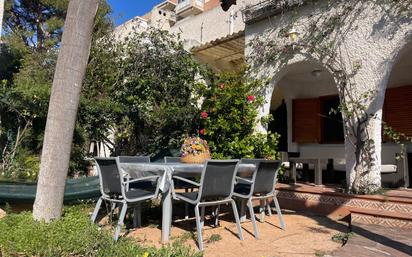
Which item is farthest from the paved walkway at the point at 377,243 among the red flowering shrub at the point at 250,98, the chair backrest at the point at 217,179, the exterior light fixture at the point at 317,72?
the exterior light fixture at the point at 317,72

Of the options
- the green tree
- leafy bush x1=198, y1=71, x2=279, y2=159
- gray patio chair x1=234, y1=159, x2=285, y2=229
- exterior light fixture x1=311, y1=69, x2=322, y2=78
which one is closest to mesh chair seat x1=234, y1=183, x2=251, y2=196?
gray patio chair x1=234, y1=159, x2=285, y2=229

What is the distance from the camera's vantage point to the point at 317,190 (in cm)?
650

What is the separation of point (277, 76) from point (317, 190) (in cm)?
278

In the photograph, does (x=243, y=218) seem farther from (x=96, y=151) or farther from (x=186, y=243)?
(x=96, y=151)

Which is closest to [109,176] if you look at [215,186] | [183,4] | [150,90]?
[215,186]

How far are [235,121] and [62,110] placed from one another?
438cm

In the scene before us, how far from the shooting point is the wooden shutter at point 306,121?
9586 mm

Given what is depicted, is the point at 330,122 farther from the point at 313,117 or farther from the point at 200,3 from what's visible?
the point at 200,3

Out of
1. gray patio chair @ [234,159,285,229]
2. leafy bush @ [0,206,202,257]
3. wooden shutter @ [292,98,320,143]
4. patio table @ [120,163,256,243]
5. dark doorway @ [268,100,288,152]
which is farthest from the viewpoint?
dark doorway @ [268,100,288,152]

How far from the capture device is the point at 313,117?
31.6 ft

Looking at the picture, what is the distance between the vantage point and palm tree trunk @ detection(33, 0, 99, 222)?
388 centimetres

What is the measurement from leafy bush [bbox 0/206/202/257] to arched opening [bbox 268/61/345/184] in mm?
6092

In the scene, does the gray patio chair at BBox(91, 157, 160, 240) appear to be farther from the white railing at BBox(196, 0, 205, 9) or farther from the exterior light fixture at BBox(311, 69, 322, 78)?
the white railing at BBox(196, 0, 205, 9)

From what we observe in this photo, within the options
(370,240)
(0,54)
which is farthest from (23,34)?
(370,240)
